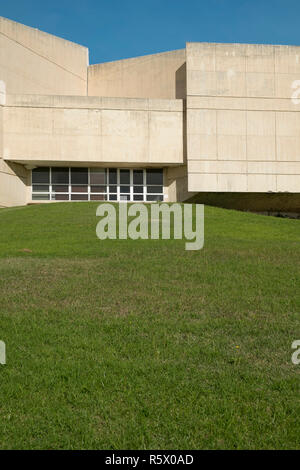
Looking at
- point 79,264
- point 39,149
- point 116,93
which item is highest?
point 116,93

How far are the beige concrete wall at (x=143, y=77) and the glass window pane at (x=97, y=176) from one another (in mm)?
7932

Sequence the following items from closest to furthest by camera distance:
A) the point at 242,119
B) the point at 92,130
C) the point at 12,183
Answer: the point at 242,119 → the point at 92,130 → the point at 12,183

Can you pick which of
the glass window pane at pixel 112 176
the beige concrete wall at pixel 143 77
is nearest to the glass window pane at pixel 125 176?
the glass window pane at pixel 112 176

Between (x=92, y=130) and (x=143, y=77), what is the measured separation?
8.41 meters

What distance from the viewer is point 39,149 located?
29.1m

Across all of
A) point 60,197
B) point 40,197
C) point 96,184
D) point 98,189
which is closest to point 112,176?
point 96,184

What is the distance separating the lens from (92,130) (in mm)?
29516

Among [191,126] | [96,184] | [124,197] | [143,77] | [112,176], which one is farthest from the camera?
[143,77]

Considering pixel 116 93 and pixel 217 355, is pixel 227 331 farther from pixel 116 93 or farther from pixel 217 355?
pixel 116 93

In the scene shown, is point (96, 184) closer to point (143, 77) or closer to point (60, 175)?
point (60, 175)

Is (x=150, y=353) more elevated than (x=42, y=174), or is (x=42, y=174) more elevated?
(x=42, y=174)

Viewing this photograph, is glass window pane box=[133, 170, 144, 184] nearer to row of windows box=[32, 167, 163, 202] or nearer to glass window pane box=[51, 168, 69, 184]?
row of windows box=[32, 167, 163, 202]
